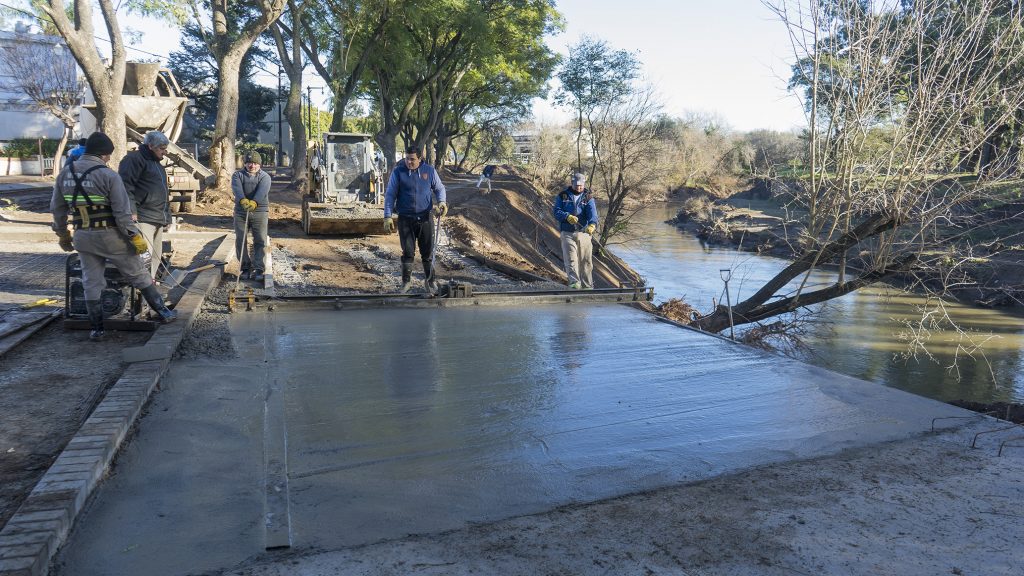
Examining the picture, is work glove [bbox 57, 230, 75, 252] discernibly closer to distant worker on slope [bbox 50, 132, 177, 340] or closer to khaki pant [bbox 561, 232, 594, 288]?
distant worker on slope [bbox 50, 132, 177, 340]

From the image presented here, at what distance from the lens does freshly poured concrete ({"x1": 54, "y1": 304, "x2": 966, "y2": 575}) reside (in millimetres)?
3275

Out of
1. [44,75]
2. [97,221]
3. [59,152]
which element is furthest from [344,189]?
[44,75]

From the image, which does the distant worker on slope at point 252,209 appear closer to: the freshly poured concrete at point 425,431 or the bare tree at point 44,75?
the freshly poured concrete at point 425,431

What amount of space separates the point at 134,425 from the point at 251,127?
2217 inches

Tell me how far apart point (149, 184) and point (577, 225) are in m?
5.37

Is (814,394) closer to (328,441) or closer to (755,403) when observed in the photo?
(755,403)

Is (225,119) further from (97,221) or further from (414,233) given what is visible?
(97,221)

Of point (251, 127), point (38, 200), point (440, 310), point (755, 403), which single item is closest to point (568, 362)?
point (755, 403)

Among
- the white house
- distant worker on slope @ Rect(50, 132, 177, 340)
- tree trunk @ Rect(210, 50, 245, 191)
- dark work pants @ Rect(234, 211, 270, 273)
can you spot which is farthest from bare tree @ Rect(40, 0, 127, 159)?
the white house

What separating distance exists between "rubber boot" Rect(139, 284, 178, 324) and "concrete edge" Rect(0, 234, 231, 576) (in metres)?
1.15

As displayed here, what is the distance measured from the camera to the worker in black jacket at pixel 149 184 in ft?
23.2

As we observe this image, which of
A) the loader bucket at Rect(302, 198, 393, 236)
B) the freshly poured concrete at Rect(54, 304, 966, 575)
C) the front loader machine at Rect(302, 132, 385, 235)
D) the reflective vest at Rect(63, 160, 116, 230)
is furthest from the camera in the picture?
the front loader machine at Rect(302, 132, 385, 235)

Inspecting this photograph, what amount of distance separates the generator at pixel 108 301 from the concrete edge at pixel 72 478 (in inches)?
52.7

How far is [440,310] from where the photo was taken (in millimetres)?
7875
